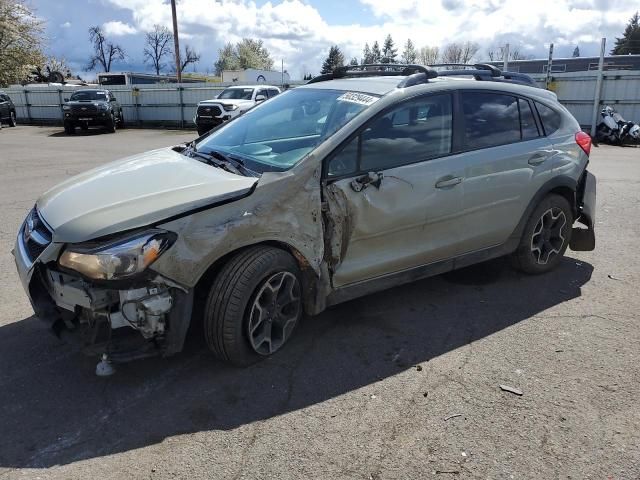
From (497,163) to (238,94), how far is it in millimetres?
19022

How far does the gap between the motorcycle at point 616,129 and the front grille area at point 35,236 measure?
18.3 meters

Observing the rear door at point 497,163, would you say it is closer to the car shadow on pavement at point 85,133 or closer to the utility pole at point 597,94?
the utility pole at point 597,94

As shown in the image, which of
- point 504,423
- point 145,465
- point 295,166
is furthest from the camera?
point 295,166

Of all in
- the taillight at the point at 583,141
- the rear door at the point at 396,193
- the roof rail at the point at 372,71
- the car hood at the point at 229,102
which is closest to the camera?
the rear door at the point at 396,193

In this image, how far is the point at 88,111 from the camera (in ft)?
76.4

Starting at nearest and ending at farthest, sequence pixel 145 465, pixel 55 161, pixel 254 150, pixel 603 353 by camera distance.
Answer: pixel 145 465
pixel 603 353
pixel 254 150
pixel 55 161

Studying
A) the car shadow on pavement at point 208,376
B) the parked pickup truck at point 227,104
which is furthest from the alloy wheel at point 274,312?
the parked pickup truck at point 227,104

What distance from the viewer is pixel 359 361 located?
11.5ft

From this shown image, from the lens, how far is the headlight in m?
2.79

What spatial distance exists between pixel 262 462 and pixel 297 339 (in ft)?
4.18

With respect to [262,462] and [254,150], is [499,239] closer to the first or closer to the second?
[254,150]

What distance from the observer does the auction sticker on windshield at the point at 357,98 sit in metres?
3.75

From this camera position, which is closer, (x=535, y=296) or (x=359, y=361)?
(x=359, y=361)

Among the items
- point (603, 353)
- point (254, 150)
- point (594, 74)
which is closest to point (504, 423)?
point (603, 353)
